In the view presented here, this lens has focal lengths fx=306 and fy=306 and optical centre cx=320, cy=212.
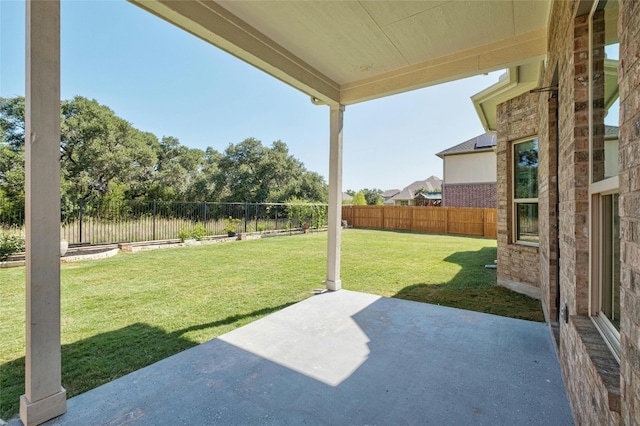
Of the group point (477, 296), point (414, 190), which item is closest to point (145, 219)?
point (477, 296)

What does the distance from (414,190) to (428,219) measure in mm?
23756

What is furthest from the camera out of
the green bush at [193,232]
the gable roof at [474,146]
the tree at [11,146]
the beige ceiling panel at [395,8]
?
the gable roof at [474,146]

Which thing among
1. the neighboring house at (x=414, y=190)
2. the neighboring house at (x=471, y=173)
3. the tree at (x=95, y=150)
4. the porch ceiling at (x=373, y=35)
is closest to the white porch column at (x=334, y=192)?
the porch ceiling at (x=373, y=35)

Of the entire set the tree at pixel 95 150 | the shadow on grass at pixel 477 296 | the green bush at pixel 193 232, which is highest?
the tree at pixel 95 150

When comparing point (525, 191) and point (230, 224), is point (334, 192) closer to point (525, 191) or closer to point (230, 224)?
point (525, 191)

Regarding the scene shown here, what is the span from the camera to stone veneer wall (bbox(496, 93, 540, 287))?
4996 mm

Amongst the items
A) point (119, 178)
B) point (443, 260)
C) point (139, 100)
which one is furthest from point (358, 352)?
point (139, 100)

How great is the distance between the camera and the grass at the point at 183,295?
3.02 m

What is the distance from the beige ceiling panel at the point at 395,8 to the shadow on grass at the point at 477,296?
12.8 ft

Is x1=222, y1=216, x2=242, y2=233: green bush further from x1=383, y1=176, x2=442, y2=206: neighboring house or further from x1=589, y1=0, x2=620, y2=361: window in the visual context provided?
x1=383, y1=176, x2=442, y2=206: neighboring house

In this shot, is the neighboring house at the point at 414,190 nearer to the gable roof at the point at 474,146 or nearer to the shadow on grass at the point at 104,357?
the gable roof at the point at 474,146

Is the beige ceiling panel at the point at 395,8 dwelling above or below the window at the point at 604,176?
above

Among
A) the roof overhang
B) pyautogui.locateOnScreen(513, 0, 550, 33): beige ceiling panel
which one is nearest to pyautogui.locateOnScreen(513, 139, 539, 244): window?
the roof overhang

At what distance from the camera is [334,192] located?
4.99 metres
